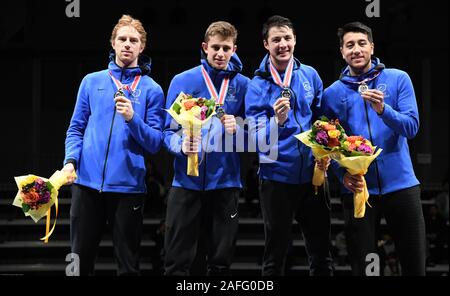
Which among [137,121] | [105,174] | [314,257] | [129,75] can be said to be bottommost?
[314,257]

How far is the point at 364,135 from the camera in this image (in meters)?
4.16

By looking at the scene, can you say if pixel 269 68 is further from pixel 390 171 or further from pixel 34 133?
pixel 34 133

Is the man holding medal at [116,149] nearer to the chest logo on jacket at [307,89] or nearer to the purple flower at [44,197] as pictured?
the purple flower at [44,197]

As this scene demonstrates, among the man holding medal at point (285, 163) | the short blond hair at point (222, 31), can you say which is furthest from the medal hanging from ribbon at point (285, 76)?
the short blond hair at point (222, 31)

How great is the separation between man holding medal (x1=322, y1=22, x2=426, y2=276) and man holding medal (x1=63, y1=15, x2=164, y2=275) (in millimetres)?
1092

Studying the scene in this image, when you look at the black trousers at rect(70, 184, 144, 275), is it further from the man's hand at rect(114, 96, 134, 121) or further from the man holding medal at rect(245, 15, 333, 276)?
the man holding medal at rect(245, 15, 333, 276)

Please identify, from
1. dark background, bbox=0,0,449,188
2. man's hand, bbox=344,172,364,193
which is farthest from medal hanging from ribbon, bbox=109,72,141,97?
dark background, bbox=0,0,449,188

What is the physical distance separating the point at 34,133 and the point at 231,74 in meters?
6.87

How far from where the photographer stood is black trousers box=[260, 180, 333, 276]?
13.6 ft

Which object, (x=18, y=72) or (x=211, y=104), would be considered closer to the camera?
(x=211, y=104)

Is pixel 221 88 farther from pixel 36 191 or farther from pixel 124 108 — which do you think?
pixel 36 191

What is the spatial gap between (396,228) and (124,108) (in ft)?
5.35

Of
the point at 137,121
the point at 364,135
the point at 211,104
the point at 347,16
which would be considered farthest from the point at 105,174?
the point at 347,16
